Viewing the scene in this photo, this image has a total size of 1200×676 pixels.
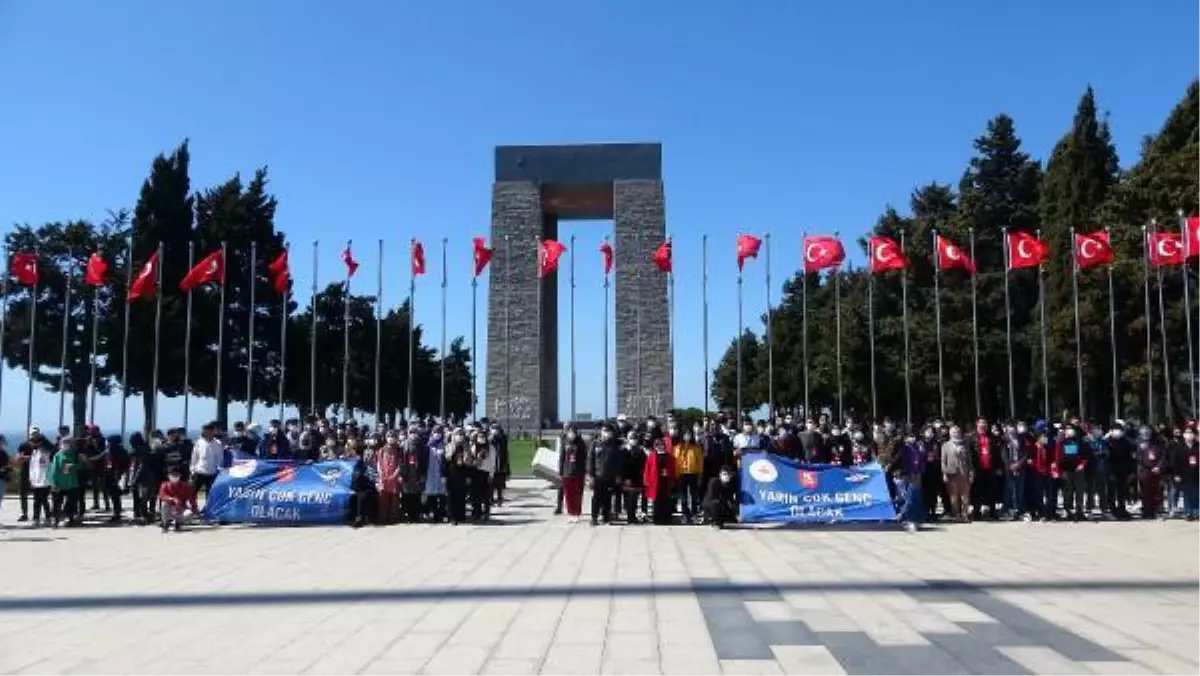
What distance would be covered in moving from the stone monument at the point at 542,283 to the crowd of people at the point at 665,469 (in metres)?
26.3

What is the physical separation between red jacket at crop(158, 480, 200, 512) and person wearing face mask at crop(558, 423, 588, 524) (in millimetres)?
5761

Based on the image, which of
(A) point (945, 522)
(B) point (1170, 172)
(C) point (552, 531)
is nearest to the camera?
(C) point (552, 531)

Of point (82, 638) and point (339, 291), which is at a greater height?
point (339, 291)

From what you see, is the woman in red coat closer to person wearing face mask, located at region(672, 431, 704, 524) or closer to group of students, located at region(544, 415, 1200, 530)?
group of students, located at region(544, 415, 1200, 530)

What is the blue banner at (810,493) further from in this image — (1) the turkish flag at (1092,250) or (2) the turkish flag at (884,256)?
(1) the turkish flag at (1092,250)

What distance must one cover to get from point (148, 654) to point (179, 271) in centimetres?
4093

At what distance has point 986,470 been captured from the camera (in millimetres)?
16078

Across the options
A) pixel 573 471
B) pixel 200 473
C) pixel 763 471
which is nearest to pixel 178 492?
pixel 200 473

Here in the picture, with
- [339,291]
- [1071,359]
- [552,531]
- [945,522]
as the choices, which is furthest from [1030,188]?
[552,531]

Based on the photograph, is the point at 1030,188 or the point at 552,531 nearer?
the point at 552,531

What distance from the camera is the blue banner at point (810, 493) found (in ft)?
49.0

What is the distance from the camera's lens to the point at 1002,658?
6270 millimetres

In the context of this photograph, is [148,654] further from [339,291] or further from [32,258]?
[339,291]

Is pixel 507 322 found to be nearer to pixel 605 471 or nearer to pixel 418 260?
pixel 418 260
